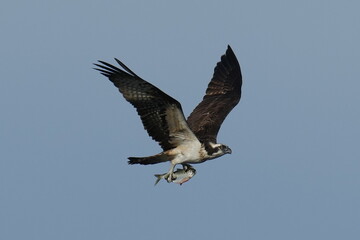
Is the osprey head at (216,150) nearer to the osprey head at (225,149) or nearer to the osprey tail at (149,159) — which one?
the osprey head at (225,149)

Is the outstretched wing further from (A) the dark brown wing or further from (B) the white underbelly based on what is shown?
(A) the dark brown wing

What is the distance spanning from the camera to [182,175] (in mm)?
16375

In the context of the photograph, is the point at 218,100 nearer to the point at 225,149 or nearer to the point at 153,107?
the point at 225,149

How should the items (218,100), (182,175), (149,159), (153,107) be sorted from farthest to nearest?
(218,100), (182,175), (149,159), (153,107)

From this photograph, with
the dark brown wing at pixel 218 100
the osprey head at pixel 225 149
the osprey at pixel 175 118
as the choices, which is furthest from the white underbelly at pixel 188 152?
the dark brown wing at pixel 218 100

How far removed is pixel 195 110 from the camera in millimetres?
18547

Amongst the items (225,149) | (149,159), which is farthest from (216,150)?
(149,159)

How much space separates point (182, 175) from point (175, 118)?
1.82 meters

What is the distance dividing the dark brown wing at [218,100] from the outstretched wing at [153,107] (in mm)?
1199

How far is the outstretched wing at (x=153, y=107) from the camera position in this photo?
562 inches

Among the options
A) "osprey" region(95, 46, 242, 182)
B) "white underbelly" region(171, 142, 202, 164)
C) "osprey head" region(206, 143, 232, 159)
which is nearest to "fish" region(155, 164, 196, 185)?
"osprey" region(95, 46, 242, 182)

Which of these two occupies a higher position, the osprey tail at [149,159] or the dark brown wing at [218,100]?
the dark brown wing at [218,100]

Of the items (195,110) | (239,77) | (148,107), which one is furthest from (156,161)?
(239,77)

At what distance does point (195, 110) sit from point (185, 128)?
3357mm
